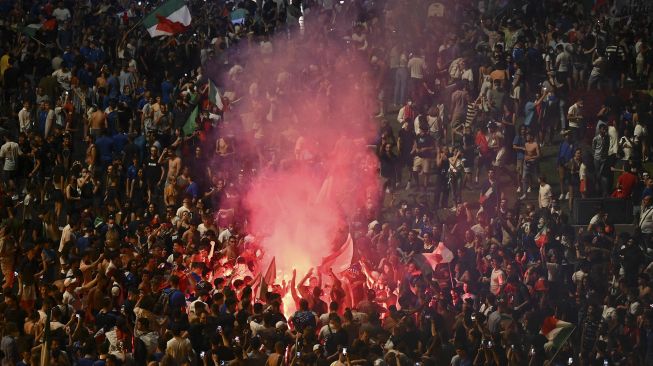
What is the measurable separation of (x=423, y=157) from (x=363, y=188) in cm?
130

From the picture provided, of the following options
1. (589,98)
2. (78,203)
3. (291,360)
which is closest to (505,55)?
(589,98)

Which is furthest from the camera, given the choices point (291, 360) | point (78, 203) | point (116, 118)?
point (116, 118)

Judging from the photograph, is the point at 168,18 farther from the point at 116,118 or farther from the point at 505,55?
the point at 505,55

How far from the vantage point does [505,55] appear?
29.2m

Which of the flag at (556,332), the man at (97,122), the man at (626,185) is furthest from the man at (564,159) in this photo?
the man at (97,122)

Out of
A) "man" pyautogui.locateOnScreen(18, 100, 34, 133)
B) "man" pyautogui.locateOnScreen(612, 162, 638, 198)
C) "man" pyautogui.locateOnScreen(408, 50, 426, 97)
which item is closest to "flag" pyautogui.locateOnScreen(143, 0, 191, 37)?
"man" pyautogui.locateOnScreen(18, 100, 34, 133)

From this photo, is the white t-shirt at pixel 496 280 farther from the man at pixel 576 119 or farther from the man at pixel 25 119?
the man at pixel 25 119

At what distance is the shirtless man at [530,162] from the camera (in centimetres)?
2606

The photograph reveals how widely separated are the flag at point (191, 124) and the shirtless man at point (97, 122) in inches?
61.4

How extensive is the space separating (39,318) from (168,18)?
469 inches

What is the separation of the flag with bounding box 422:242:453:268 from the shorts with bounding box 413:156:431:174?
3.21 metres

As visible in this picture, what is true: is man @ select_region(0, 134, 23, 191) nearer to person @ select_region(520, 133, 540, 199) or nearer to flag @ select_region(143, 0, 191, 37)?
flag @ select_region(143, 0, 191, 37)

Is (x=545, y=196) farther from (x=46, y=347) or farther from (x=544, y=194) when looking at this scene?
(x=46, y=347)

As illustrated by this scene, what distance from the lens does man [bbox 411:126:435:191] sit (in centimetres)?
2697
